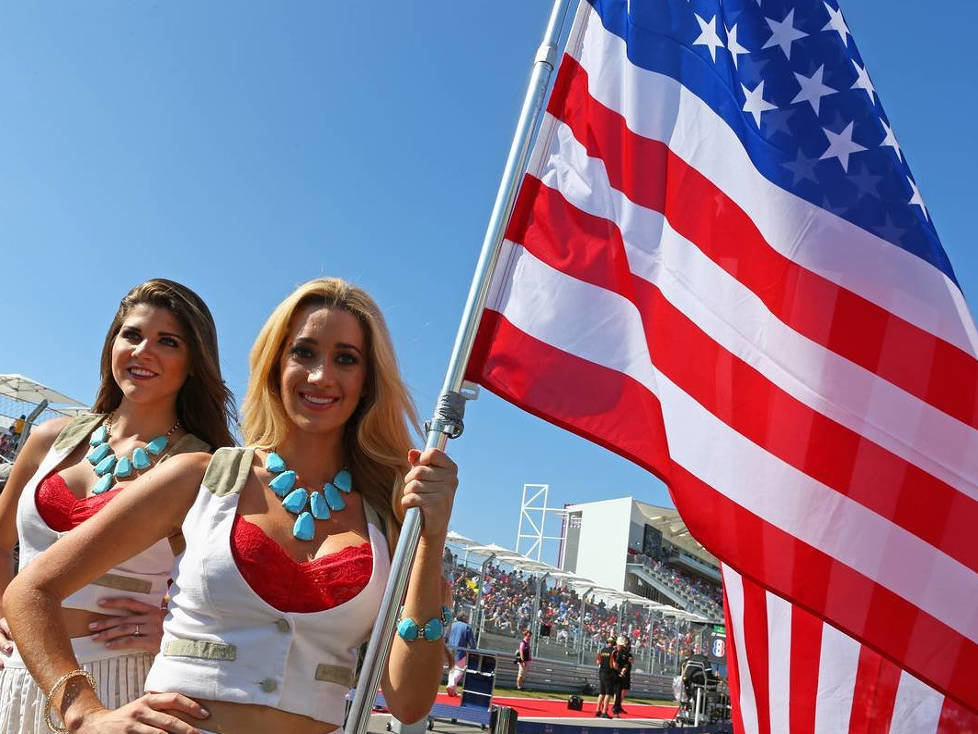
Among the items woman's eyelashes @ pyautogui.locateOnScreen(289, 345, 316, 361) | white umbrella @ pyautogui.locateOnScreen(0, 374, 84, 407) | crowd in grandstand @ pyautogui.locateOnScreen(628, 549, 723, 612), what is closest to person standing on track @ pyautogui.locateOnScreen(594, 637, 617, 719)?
white umbrella @ pyautogui.locateOnScreen(0, 374, 84, 407)

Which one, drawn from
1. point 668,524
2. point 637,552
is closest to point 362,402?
point 637,552

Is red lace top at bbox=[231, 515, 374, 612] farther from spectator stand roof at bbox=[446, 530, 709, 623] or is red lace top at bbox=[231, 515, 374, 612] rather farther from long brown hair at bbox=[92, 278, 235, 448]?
spectator stand roof at bbox=[446, 530, 709, 623]

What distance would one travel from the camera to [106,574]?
2678 mm

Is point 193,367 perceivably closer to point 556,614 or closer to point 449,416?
point 449,416

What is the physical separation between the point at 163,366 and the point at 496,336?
1.25 meters

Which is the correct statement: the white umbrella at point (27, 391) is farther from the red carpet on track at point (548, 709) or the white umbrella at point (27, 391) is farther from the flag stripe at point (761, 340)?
the flag stripe at point (761, 340)

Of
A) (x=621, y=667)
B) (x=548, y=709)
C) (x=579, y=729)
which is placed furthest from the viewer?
(x=621, y=667)

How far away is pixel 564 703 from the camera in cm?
1888

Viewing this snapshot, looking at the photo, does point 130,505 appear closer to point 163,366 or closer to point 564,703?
point 163,366

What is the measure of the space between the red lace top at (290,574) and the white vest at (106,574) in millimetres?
703

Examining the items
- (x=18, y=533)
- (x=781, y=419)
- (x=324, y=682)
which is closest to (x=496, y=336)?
(x=781, y=419)

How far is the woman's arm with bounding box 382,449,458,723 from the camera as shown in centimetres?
202

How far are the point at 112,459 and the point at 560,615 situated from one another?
2492 cm

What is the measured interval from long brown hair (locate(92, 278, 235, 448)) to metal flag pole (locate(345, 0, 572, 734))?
1.25 m
